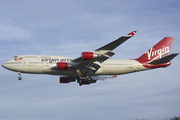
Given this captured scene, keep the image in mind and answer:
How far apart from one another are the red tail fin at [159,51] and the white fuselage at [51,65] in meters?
2.47

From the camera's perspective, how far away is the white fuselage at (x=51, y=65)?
1726 inches

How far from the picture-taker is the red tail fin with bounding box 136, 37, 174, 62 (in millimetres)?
47669

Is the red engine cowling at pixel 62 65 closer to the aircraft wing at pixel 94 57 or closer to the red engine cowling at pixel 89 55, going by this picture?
the aircraft wing at pixel 94 57

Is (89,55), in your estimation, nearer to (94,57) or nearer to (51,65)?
(94,57)

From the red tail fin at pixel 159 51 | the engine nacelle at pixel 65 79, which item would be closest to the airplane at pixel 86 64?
the red tail fin at pixel 159 51

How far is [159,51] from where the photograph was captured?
158 feet

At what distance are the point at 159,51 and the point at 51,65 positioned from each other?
2076 centimetres

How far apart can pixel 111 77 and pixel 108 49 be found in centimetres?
1278

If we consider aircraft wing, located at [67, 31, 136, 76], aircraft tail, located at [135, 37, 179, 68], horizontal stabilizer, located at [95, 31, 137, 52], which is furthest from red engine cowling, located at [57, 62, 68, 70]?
aircraft tail, located at [135, 37, 179, 68]

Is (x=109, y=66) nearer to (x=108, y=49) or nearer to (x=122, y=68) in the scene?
(x=122, y=68)

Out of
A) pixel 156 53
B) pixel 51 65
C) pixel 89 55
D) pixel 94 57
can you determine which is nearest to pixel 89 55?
pixel 89 55

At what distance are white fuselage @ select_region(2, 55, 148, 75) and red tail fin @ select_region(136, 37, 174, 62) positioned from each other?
2.47m

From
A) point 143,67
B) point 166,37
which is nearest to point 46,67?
point 143,67

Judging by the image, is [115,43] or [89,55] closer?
[115,43]
